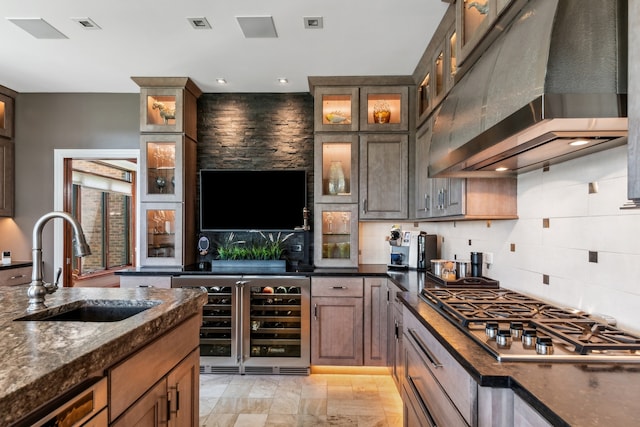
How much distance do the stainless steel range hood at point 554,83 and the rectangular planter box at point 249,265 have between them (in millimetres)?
2326

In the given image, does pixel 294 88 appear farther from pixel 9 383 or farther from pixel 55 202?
pixel 9 383

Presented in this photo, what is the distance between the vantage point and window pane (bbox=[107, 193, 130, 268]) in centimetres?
587

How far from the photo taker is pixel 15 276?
371 cm

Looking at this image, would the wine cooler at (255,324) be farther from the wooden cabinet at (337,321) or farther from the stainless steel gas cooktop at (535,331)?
the stainless steel gas cooktop at (535,331)

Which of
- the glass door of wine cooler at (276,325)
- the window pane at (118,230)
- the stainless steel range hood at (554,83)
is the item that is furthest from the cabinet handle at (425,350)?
the window pane at (118,230)

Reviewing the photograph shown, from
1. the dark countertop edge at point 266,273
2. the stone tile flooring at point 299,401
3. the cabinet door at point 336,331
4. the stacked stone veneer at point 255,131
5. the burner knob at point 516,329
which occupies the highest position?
the stacked stone veneer at point 255,131

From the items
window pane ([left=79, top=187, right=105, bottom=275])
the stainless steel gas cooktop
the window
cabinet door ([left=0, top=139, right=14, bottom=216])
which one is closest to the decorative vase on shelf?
the stainless steel gas cooktop

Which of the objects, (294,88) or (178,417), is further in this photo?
(294,88)

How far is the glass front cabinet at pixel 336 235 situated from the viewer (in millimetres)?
3623

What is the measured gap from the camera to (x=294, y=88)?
3.89 metres

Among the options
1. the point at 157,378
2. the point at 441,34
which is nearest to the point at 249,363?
the point at 157,378

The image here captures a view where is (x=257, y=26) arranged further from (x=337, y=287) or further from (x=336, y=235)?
(x=337, y=287)

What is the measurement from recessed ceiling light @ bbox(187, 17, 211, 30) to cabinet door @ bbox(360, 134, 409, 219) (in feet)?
5.45

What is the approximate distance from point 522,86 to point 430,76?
1980mm
